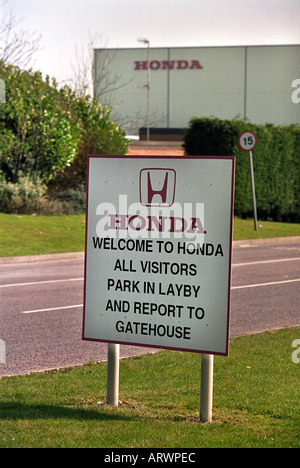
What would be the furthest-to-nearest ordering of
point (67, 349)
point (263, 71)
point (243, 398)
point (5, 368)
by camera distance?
point (263, 71) < point (67, 349) < point (5, 368) < point (243, 398)

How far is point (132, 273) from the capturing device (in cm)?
546

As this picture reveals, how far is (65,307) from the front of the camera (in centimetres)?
1091

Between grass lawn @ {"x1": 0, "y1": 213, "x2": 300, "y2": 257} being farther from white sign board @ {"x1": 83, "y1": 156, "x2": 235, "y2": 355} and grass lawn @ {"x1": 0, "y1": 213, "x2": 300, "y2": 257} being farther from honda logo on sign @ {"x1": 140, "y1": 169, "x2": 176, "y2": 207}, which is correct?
honda logo on sign @ {"x1": 140, "y1": 169, "x2": 176, "y2": 207}

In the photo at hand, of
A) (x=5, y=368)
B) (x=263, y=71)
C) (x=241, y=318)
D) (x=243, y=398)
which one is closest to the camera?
(x=243, y=398)

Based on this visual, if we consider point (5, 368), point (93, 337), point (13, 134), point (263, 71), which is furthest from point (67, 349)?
point (263, 71)

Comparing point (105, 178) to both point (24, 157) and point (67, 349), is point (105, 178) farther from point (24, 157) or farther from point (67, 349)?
point (24, 157)

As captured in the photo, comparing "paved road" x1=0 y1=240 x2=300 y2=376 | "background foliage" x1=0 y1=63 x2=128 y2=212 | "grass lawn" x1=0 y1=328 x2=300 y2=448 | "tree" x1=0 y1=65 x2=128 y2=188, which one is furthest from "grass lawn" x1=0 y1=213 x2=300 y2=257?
"grass lawn" x1=0 y1=328 x2=300 y2=448

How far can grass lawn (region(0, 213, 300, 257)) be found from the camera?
1872cm

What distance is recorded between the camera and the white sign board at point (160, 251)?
5.19 metres

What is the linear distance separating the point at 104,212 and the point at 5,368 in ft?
8.31

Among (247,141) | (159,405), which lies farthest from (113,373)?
(247,141)

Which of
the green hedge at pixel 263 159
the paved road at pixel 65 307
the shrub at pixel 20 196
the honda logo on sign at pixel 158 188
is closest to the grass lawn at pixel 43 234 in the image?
the shrub at pixel 20 196

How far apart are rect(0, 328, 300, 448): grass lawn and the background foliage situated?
16.9 m

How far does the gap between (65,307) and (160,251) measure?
5747 mm
